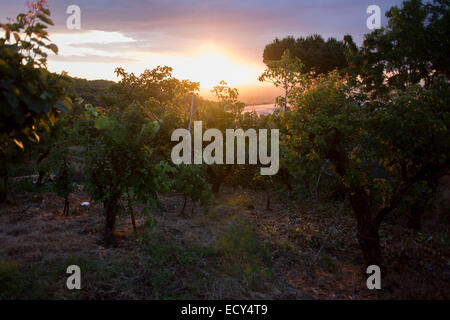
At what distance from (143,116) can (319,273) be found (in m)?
5.46

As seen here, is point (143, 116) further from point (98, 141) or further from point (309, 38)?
point (309, 38)

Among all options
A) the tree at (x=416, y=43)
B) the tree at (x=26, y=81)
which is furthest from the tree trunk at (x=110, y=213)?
the tree at (x=416, y=43)

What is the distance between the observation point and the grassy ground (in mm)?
4922

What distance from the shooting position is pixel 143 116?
697 centimetres

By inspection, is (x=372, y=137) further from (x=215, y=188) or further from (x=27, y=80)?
(x=215, y=188)

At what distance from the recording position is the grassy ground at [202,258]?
4.92m

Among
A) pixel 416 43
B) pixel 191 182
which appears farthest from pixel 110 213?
pixel 416 43

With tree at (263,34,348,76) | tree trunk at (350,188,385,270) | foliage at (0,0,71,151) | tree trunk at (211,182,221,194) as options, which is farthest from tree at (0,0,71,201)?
tree at (263,34,348,76)

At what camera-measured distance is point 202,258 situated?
6105mm

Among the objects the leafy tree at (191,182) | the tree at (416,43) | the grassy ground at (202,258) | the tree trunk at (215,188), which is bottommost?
the grassy ground at (202,258)

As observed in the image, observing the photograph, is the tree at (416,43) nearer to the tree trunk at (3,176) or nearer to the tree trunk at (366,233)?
the tree trunk at (366,233)

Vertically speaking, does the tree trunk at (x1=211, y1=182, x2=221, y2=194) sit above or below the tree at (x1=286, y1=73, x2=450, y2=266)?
below

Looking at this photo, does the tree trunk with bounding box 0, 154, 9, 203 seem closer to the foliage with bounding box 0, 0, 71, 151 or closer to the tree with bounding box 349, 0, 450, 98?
the foliage with bounding box 0, 0, 71, 151
